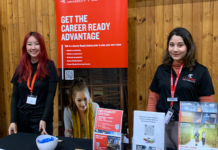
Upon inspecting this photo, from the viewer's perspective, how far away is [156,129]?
0.91 metres

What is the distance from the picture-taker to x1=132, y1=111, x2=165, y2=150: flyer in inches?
35.7

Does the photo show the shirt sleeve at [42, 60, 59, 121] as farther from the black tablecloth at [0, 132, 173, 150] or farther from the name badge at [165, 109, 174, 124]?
the name badge at [165, 109, 174, 124]

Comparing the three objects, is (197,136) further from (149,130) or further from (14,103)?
(14,103)

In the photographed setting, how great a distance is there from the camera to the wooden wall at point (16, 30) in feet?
9.06

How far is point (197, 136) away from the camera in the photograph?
881 millimetres

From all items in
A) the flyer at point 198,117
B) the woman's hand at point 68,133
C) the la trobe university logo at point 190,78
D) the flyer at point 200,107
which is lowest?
the woman's hand at point 68,133

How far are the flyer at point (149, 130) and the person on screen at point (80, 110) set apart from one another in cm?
145

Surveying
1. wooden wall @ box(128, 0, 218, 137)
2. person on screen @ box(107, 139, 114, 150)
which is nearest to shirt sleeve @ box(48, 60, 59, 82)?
person on screen @ box(107, 139, 114, 150)

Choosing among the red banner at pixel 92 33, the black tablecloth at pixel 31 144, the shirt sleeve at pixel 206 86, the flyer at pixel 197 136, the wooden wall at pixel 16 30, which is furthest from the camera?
the wooden wall at pixel 16 30

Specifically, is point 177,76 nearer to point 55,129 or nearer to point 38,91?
point 38,91

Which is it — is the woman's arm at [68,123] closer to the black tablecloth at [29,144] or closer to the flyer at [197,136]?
the black tablecloth at [29,144]

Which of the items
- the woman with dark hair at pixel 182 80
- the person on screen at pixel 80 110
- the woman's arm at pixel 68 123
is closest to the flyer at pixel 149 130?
the woman with dark hair at pixel 182 80

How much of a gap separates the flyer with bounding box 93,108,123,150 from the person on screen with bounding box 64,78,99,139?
52.4 inches

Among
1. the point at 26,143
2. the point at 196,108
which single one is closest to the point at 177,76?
the point at 196,108
